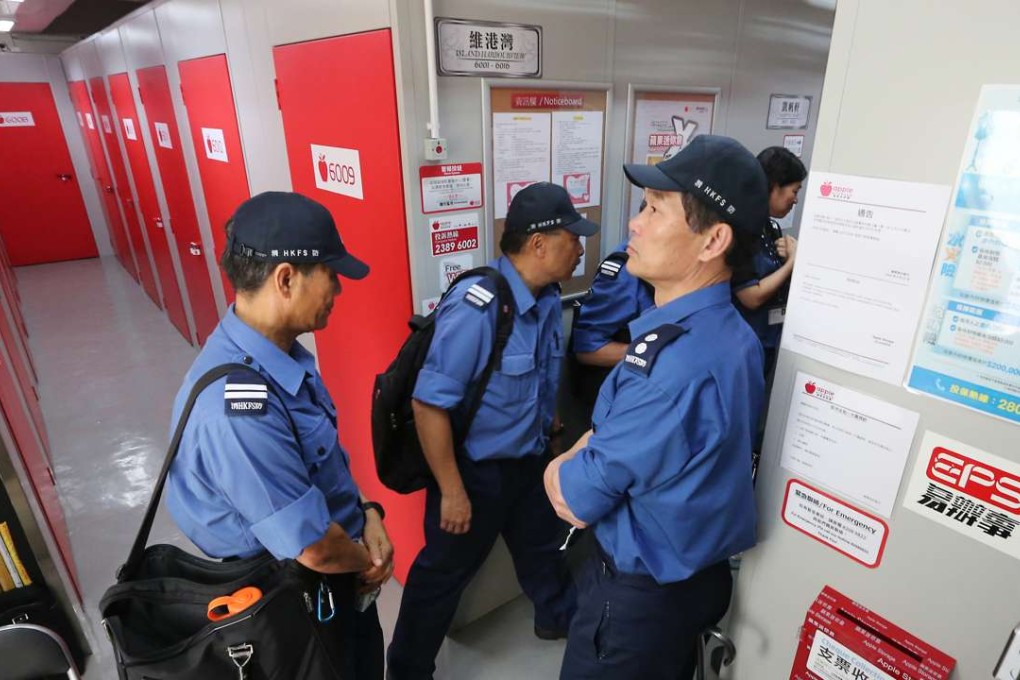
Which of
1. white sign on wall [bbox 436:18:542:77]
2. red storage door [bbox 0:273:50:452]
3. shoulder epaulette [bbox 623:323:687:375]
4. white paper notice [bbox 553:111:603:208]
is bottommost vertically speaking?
red storage door [bbox 0:273:50:452]

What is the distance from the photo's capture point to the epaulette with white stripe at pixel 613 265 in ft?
6.87

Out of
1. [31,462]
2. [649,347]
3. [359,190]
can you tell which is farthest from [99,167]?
[649,347]

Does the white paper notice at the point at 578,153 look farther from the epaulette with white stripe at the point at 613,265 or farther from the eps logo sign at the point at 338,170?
the eps logo sign at the point at 338,170

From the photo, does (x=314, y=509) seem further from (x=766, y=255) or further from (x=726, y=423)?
(x=766, y=255)

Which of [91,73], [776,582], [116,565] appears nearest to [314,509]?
[776,582]

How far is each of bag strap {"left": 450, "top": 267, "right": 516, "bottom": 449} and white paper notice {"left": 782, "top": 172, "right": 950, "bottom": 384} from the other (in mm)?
835

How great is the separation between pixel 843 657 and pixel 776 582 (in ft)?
0.55

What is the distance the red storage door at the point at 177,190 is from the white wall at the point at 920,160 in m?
4.22

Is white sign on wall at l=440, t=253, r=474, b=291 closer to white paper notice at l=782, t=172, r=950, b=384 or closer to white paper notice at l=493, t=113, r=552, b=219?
white paper notice at l=493, t=113, r=552, b=219

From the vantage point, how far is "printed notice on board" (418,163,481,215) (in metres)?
1.87

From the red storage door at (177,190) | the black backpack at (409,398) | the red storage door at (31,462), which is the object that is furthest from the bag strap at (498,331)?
the red storage door at (177,190)

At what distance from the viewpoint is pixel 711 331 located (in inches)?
46.3

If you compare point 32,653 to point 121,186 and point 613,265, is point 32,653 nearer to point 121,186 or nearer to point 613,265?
point 613,265

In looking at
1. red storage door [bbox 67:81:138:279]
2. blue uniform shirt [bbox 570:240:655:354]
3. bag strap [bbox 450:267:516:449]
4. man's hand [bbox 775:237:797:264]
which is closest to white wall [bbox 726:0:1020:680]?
bag strap [bbox 450:267:516:449]
